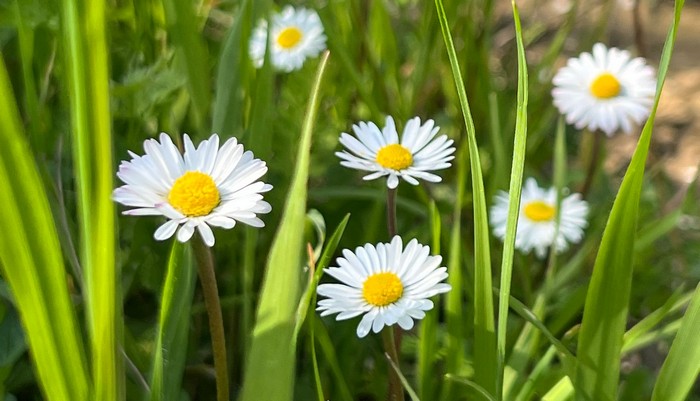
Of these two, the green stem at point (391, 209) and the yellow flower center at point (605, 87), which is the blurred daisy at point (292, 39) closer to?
the yellow flower center at point (605, 87)

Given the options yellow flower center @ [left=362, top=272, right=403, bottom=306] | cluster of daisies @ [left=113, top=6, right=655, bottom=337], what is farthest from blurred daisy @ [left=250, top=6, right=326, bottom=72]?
yellow flower center @ [left=362, top=272, right=403, bottom=306]

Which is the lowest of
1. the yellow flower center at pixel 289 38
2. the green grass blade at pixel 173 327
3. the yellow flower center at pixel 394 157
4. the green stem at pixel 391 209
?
the green grass blade at pixel 173 327

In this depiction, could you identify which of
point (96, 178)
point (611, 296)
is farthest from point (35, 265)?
point (611, 296)

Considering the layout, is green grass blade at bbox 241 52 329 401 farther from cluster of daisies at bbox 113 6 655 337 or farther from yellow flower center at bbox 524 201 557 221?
yellow flower center at bbox 524 201 557 221

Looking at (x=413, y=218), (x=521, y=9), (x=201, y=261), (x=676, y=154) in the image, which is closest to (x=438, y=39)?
Result: (x=413, y=218)

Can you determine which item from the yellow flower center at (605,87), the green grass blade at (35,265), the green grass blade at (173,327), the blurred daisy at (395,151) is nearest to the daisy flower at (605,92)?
the yellow flower center at (605,87)

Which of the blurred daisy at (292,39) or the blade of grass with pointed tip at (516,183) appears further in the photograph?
the blurred daisy at (292,39)

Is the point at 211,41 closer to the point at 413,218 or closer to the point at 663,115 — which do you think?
the point at 413,218

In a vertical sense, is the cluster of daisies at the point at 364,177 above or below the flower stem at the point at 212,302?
above
